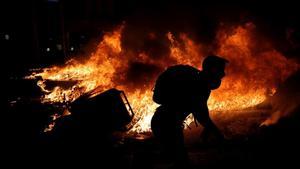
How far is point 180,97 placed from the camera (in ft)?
15.3

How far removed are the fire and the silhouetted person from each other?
3142 millimetres

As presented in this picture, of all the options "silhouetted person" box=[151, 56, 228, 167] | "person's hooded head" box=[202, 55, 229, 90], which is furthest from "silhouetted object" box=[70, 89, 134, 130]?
"person's hooded head" box=[202, 55, 229, 90]

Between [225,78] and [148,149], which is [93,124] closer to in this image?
[148,149]

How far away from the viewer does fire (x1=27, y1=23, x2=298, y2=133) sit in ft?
30.2

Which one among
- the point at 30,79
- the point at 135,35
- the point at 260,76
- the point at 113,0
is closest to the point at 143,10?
the point at 135,35

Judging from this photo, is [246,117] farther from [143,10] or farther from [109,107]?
[143,10]

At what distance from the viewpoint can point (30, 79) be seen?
48.1 feet

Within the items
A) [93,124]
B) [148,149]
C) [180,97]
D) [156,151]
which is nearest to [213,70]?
[180,97]

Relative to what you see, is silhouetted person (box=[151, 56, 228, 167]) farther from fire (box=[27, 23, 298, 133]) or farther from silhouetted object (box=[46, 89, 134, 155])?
fire (box=[27, 23, 298, 133])

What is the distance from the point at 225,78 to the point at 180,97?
5804mm

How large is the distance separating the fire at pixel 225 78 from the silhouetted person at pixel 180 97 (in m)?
3.14

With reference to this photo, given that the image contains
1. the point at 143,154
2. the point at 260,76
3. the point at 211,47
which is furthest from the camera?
the point at 211,47

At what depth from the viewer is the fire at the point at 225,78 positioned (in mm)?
9211

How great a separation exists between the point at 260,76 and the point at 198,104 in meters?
6.07
